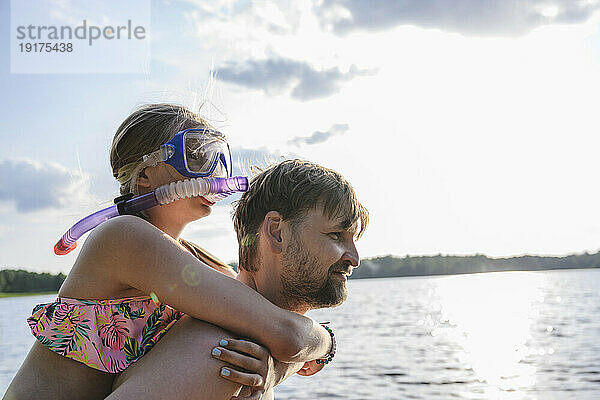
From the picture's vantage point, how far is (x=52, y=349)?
2352 mm

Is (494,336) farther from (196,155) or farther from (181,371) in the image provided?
(181,371)

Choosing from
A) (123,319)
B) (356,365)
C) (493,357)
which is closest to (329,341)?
(123,319)

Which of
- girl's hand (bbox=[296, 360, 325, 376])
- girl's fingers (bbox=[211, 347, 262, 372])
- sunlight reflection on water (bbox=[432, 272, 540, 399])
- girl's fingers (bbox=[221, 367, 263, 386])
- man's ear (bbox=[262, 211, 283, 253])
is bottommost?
sunlight reflection on water (bbox=[432, 272, 540, 399])

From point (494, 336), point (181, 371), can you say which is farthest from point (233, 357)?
point (494, 336)

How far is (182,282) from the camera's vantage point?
221cm

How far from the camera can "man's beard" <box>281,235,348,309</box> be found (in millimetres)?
2537

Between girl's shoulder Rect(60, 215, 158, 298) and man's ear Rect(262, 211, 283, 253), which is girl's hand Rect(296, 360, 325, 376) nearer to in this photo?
man's ear Rect(262, 211, 283, 253)

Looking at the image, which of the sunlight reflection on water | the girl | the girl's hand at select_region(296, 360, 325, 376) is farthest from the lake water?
the girl

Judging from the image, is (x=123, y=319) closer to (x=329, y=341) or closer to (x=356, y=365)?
(x=329, y=341)

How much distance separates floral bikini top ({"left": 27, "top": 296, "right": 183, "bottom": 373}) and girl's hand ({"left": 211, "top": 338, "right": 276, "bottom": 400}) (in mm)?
344

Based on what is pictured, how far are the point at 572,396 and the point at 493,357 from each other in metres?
7.61

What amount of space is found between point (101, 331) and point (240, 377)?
1.74 feet

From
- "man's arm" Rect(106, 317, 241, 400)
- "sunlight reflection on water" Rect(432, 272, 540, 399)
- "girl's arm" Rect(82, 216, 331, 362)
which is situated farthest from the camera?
Answer: "sunlight reflection on water" Rect(432, 272, 540, 399)

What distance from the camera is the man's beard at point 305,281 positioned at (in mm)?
2537
